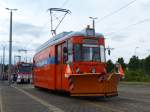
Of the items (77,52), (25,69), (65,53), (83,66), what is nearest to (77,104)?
(83,66)

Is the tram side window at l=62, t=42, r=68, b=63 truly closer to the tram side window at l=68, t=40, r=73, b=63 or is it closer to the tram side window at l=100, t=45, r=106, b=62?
the tram side window at l=68, t=40, r=73, b=63

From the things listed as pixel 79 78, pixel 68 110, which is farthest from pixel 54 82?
pixel 68 110

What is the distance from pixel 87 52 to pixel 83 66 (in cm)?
91

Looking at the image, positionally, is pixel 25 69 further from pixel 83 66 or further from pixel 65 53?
pixel 83 66

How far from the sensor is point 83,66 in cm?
1977

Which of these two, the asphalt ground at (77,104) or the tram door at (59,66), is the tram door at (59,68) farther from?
the asphalt ground at (77,104)

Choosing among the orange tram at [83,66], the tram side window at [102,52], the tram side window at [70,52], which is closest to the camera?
the orange tram at [83,66]

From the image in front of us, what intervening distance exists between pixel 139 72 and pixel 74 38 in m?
57.3

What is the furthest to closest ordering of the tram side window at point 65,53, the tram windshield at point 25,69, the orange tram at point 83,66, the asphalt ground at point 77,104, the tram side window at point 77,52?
the tram windshield at point 25,69 → the tram side window at point 65,53 → the tram side window at point 77,52 → the orange tram at point 83,66 → the asphalt ground at point 77,104

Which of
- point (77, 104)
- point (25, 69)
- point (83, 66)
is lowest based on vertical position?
point (77, 104)

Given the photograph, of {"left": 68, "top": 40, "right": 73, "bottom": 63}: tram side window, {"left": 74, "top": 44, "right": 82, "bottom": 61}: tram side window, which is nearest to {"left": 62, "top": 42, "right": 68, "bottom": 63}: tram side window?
{"left": 68, "top": 40, "right": 73, "bottom": 63}: tram side window

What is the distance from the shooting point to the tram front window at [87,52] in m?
20.1

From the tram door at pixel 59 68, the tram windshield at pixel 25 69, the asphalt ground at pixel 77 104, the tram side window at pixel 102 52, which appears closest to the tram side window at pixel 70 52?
the tram side window at pixel 102 52

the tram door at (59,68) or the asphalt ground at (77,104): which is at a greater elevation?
the tram door at (59,68)
